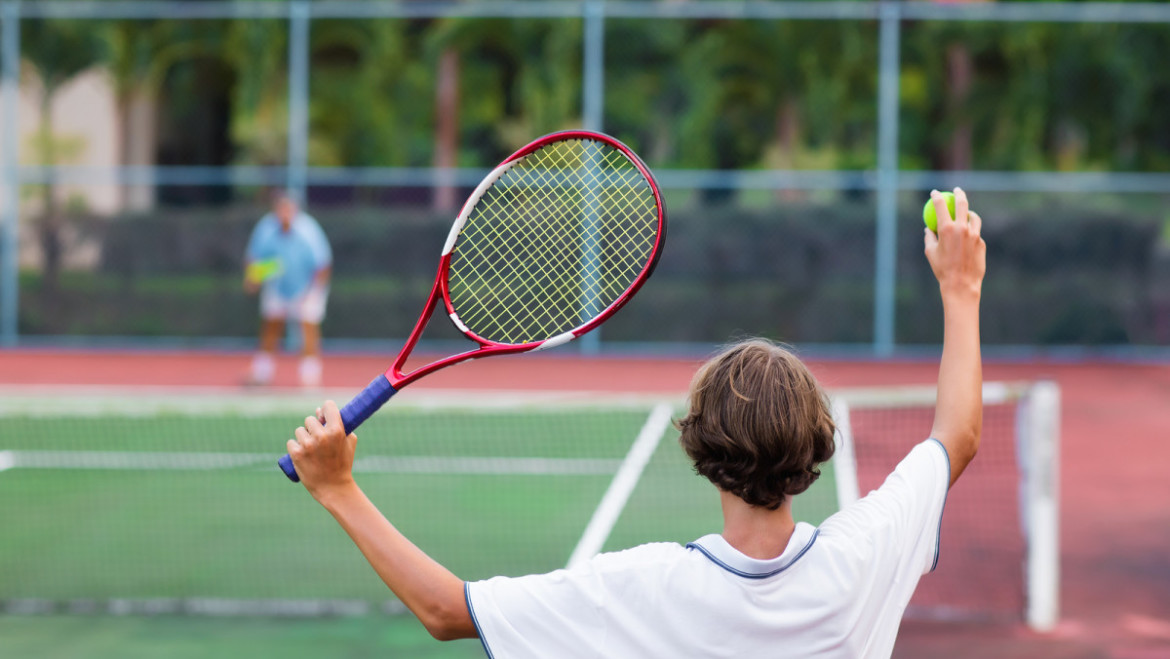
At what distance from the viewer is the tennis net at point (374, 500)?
16.7 ft

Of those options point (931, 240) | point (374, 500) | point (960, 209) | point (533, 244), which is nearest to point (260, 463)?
point (374, 500)

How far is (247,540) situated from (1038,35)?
675 inches

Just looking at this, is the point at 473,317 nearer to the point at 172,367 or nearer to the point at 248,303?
the point at 172,367

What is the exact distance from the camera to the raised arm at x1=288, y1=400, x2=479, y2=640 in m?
1.49

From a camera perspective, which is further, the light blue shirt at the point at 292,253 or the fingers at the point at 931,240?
the light blue shirt at the point at 292,253

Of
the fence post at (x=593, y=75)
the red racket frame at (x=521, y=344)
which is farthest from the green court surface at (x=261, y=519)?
the fence post at (x=593, y=75)

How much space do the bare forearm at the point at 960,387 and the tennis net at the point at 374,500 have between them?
234cm

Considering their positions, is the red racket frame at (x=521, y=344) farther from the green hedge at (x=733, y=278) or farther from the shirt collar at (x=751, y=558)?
the green hedge at (x=733, y=278)

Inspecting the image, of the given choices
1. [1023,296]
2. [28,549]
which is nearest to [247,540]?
[28,549]

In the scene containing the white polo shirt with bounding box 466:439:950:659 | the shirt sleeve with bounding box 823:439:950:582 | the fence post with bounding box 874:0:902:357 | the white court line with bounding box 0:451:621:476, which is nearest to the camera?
the white polo shirt with bounding box 466:439:950:659

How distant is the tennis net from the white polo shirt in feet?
8.55

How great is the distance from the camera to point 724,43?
22.6 metres

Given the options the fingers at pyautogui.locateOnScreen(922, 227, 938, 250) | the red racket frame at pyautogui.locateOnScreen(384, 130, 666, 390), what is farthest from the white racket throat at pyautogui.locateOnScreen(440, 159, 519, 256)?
the fingers at pyautogui.locateOnScreen(922, 227, 938, 250)

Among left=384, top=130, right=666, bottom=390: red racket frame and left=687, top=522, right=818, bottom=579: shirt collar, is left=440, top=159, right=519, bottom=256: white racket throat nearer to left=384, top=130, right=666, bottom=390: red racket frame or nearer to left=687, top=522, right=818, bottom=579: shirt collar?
left=384, top=130, right=666, bottom=390: red racket frame
